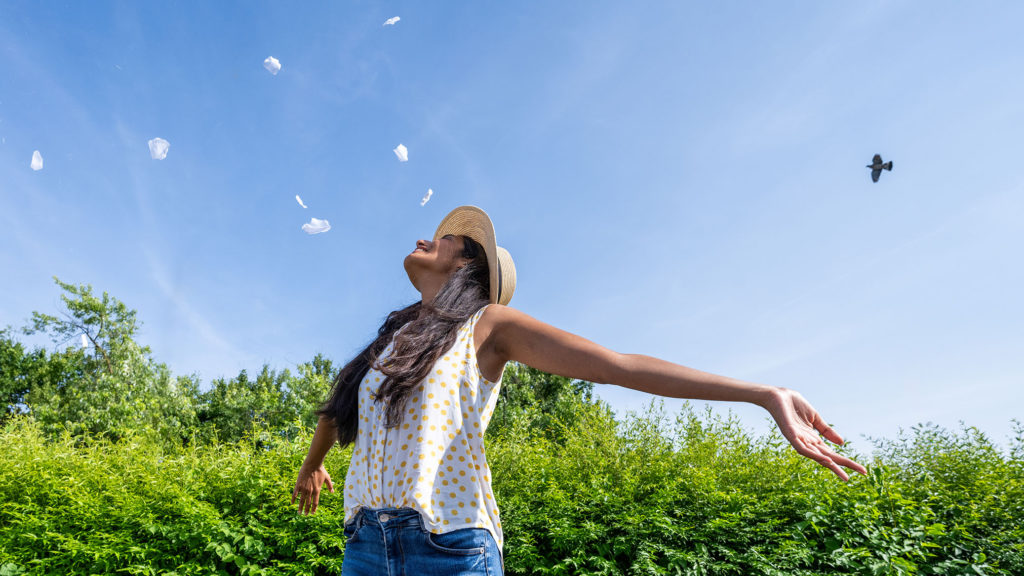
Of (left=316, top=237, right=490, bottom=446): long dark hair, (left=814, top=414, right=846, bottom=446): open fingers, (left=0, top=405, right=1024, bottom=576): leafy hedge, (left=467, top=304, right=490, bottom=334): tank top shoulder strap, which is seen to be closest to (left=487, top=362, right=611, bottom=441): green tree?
(left=0, top=405, right=1024, bottom=576): leafy hedge

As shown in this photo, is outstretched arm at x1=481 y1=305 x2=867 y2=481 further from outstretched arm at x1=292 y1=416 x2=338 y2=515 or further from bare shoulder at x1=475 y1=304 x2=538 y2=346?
outstretched arm at x1=292 y1=416 x2=338 y2=515

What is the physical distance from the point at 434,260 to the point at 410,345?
→ 1.68 ft

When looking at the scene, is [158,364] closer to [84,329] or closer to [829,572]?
[84,329]

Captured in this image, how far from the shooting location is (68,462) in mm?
6422

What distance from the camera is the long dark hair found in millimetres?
1523

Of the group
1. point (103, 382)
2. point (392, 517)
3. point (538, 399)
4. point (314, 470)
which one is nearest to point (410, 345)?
point (392, 517)

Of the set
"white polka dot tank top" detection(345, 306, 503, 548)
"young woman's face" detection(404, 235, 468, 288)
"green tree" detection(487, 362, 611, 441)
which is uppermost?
"green tree" detection(487, 362, 611, 441)

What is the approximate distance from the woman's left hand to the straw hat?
97 centimetres

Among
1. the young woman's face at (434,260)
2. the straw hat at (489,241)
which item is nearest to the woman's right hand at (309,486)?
the young woman's face at (434,260)

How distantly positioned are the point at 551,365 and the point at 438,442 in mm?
318

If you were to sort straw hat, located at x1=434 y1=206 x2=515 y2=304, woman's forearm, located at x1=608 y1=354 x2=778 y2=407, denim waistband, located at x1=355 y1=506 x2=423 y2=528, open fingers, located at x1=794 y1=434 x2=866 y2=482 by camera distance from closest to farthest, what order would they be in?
open fingers, located at x1=794 y1=434 x2=866 y2=482 < woman's forearm, located at x1=608 y1=354 x2=778 y2=407 < denim waistband, located at x1=355 y1=506 x2=423 y2=528 < straw hat, located at x1=434 y1=206 x2=515 y2=304

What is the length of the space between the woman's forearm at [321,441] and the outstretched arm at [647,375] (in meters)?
0.70

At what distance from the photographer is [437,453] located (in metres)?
1.45

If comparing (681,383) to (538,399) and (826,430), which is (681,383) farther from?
(538,399)
